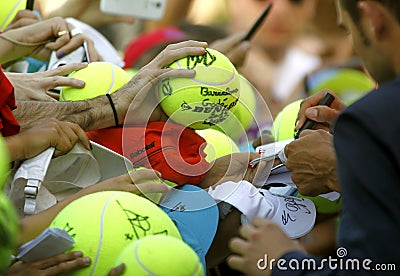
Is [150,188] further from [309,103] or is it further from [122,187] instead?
[309,103]

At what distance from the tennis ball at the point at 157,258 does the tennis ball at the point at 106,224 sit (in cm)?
5

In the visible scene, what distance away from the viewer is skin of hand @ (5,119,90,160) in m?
2.33

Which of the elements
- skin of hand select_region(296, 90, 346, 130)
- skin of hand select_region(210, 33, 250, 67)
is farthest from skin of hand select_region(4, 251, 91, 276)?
skin of hand select_region(210, 33, 250, 67)

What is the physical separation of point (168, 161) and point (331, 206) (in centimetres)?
60

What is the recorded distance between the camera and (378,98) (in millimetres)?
1811

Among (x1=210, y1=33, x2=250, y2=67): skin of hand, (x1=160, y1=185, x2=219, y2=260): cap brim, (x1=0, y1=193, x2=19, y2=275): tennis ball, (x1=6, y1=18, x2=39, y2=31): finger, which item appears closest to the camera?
(x1=0, y1=193, x2=19, y2=275): tennis ball

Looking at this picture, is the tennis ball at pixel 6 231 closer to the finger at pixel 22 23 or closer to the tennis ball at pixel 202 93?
the tennis ball at pixel 202 93

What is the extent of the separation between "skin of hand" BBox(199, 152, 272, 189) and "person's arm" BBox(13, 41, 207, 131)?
21 cm

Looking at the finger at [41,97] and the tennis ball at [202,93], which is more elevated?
the tennis ball at [202,93]

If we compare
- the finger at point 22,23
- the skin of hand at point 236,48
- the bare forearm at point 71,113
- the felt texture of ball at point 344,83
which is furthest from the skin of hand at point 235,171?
the felt texture of ball at point 344,83

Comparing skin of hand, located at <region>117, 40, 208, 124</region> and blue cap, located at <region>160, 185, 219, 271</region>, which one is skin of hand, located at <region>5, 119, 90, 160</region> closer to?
skin of hand, located at <region>117, 40, 208, 124</region>

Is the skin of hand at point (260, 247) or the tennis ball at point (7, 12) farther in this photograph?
the tennis ball at point (7, 12)

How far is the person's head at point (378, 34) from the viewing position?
184cm

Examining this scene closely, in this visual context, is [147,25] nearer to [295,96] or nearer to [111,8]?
[295,96]
